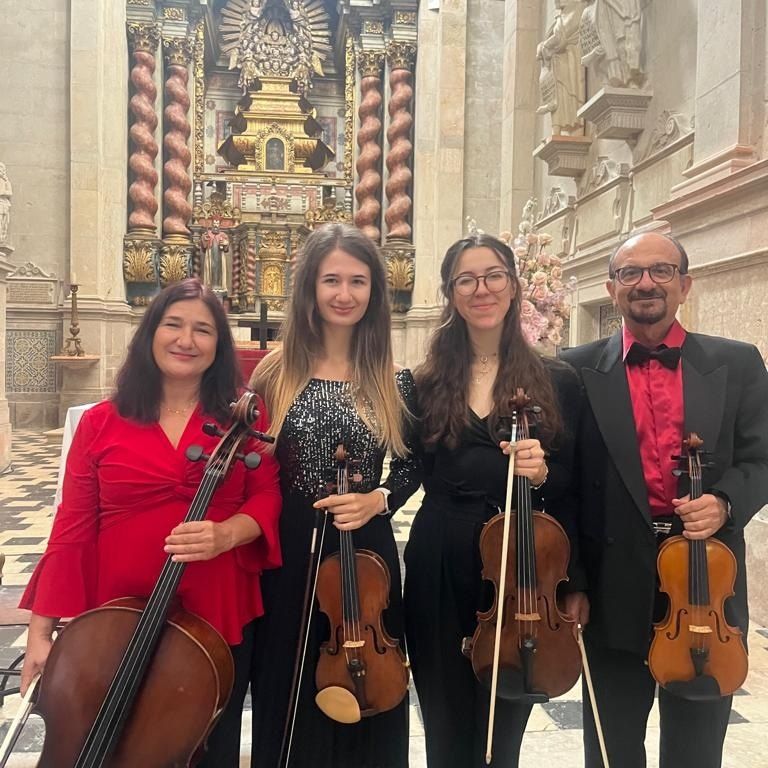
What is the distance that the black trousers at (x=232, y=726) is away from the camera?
5.87 feet

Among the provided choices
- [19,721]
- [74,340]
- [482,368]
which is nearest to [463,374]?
[482,368]

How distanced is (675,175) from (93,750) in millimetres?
5496

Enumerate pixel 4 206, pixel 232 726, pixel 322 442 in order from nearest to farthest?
pixel 232 726
pixel 322 442
pixel 4 206

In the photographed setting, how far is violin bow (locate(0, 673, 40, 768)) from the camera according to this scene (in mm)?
1387

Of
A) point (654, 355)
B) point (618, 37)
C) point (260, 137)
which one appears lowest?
point (654, 355)

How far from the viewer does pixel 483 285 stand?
6.32ft

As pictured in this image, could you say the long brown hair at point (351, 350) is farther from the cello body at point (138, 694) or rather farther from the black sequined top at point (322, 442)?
the cello body at point (138, 694)

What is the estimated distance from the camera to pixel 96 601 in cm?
172

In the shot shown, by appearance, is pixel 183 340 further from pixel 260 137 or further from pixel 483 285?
pixel 260 137

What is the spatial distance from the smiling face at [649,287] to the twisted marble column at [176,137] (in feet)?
41.4

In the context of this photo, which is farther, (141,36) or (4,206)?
(141,36)

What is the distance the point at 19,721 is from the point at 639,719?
1526mm

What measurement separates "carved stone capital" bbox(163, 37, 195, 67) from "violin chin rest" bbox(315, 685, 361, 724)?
14138mm

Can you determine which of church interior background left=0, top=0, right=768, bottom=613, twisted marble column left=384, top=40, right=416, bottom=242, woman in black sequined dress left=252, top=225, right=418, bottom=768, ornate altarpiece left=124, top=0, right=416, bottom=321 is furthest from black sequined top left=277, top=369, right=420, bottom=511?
twisted marble column left=384, top=40, right=416, bottom=242
